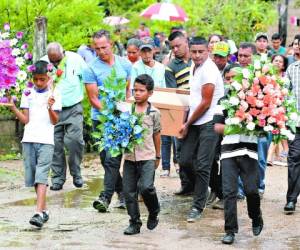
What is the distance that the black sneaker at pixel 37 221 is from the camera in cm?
973

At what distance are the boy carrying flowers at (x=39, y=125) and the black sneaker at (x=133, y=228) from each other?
1.01 m

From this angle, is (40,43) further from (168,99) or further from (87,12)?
(168,99)

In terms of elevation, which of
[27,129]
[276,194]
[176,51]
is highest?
[176,51]

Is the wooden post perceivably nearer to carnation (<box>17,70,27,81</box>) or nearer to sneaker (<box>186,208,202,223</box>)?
carnation (<box>17,70,27,81</box>)

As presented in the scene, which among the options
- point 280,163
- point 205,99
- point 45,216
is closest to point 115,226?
point 45,216

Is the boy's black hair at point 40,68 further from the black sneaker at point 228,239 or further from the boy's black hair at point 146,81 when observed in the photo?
the black sneaker at point 228,239

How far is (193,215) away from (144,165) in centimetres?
114

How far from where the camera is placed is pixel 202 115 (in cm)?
1053

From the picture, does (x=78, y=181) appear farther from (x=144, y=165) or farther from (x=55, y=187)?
(x=144, y=165)

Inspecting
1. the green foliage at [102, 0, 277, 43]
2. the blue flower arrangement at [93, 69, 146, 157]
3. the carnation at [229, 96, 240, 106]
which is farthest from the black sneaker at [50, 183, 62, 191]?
the green foliage at [102, 0, 277, 43]

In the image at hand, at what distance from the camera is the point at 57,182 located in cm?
1244

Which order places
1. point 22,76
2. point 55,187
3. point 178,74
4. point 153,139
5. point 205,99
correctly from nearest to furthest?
point 153,139
point 205,99
point 22,76
point 55,187
point 178,74

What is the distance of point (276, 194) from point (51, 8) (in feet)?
18.8

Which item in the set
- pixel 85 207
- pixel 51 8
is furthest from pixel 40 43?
pixel 85 207
